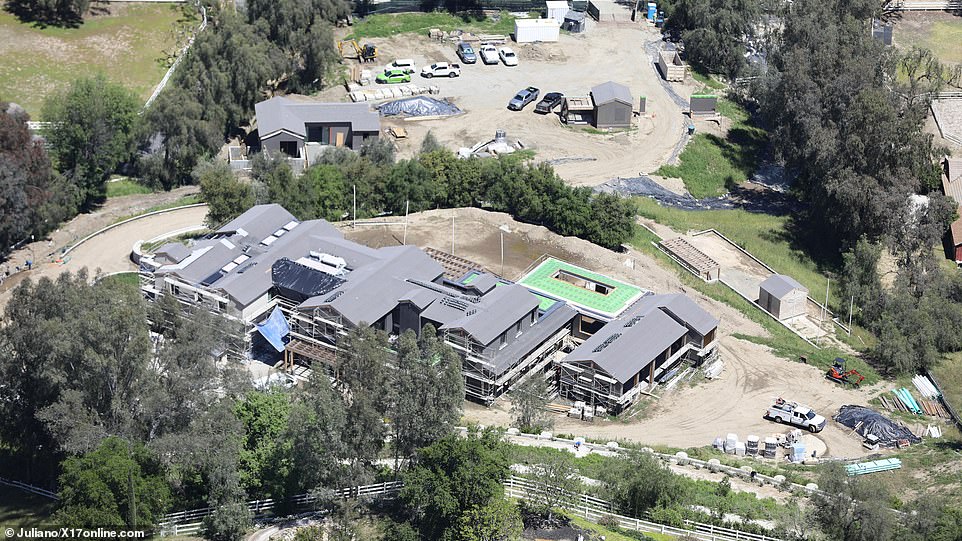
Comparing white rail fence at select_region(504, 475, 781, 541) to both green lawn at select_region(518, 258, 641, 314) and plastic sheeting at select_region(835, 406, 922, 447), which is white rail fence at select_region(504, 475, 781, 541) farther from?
green lawn at select_region(518, 258, 641, 314)

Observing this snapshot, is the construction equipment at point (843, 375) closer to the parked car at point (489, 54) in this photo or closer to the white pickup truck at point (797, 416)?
the white pickup truck at point (797, 416)

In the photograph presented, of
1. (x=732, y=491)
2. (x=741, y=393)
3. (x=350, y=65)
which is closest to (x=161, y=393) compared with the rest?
(x=732, y=491)

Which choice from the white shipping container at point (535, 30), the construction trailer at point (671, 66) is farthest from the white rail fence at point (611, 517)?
the white shipping container at point (535, 30)

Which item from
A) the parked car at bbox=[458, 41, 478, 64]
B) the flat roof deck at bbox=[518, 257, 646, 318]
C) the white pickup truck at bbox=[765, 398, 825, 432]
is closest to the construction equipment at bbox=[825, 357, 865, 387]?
the white pickup truck at bbox=[765, 398, 825, 432]

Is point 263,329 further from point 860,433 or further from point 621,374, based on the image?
point 860,433

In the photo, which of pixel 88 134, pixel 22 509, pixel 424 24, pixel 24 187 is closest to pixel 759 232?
pixel 424 24

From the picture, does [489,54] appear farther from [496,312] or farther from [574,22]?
[496,312]
